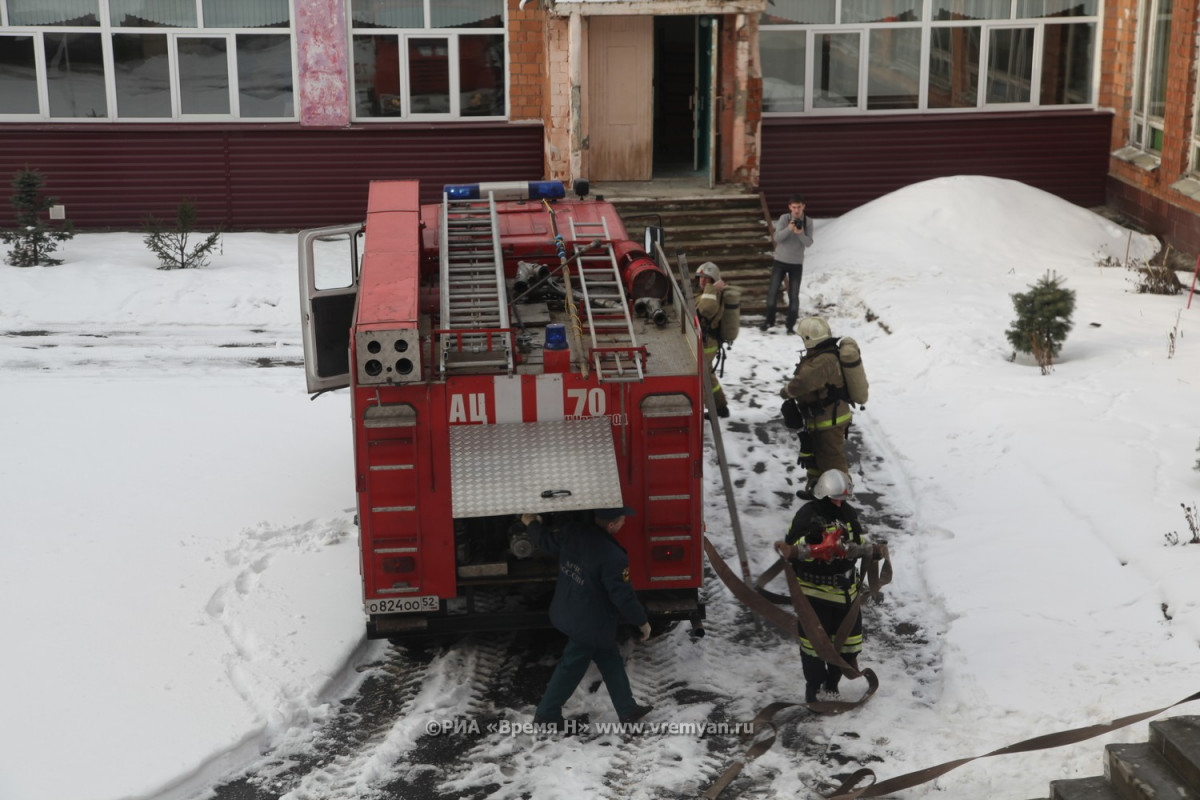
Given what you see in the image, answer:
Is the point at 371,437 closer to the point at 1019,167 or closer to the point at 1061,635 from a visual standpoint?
the point at 1061,635

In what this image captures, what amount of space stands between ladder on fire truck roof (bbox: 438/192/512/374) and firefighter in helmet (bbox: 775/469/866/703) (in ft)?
6.30

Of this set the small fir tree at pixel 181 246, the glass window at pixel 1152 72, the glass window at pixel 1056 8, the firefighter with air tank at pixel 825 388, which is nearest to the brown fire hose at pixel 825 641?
the firefighter with air tank at pixel 825 388

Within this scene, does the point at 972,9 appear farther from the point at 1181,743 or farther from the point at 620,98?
the point at 1181,743

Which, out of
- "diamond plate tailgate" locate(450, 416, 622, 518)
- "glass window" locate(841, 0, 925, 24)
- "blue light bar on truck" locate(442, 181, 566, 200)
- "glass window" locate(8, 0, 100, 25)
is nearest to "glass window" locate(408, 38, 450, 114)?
"glass window" locate(8, 0, 100, 25)

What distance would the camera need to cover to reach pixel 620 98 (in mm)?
18609

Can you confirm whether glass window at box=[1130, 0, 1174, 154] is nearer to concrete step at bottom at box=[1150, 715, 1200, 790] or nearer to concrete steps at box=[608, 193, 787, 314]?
concrete steps at box=[608, 193, 787, 314]

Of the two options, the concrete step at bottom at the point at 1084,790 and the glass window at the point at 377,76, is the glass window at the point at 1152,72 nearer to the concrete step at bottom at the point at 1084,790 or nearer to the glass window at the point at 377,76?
the glass window at the point at 377,76

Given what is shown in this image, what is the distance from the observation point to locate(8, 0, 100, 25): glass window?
1892cm

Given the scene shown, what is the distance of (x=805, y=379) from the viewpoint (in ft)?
33.0

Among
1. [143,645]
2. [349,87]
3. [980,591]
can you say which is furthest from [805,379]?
[349,87]

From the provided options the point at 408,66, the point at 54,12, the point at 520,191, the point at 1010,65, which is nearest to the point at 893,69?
the point at 1010,65

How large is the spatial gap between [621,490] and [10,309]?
10.9m

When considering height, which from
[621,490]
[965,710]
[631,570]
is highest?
[621,490]

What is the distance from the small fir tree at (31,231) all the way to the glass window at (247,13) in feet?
11.2
